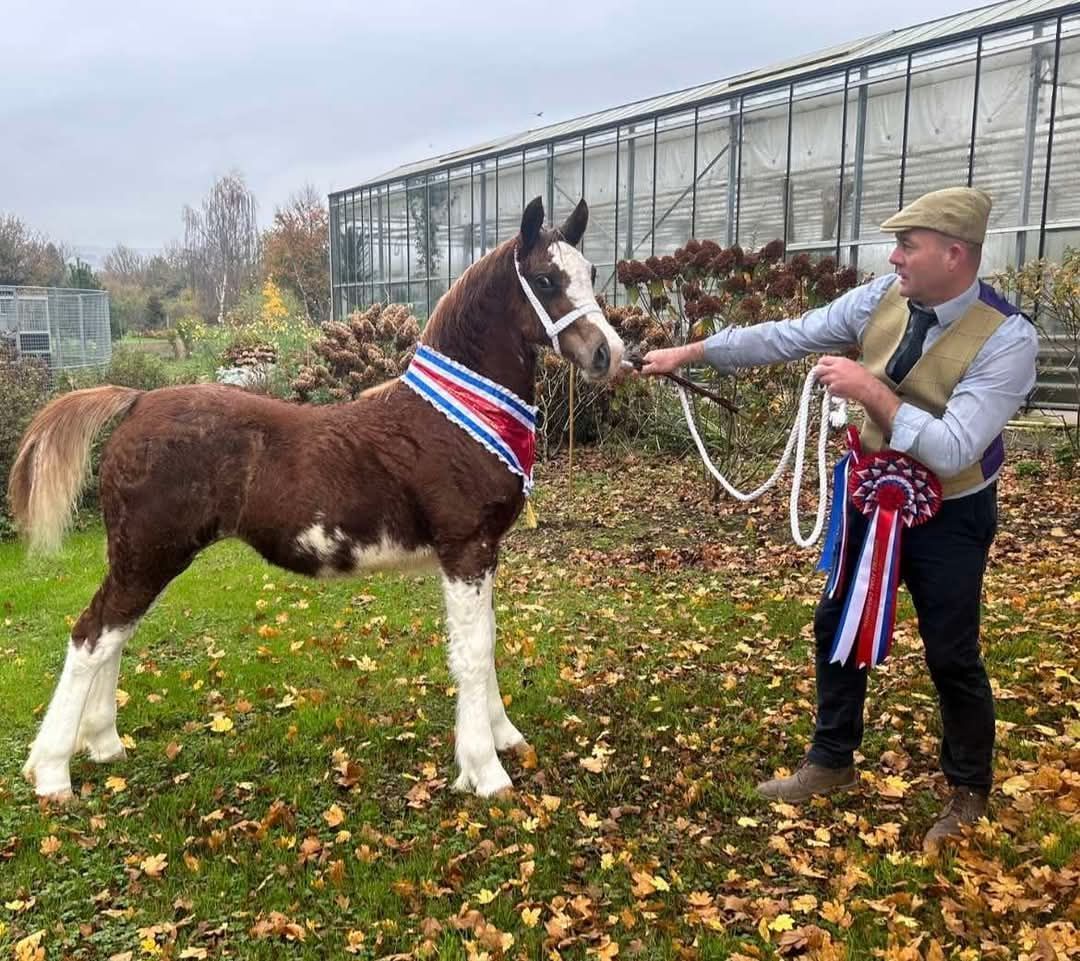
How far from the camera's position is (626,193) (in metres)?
18.8

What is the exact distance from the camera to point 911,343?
300cm

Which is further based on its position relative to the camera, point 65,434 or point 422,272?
point 422,272

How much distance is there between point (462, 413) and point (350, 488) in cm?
57

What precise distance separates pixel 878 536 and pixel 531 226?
180 cm

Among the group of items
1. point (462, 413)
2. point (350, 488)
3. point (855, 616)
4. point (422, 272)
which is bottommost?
point (855, 616)

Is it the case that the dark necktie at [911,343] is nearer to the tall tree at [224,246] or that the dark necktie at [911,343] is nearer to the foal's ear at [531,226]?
the foal's ear at [531,226]

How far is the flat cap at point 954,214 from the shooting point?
2.73 meters

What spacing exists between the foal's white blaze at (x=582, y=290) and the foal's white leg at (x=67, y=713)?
2449 millimetres

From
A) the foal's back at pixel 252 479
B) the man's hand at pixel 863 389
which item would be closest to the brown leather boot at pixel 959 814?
the man's hand at pixel 863 389

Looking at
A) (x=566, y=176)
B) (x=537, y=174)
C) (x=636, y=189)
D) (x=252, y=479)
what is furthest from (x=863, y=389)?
(x=537, y=174)


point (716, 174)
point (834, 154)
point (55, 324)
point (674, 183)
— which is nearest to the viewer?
point (834, 154)

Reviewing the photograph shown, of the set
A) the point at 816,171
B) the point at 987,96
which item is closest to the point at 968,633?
the point at 987,96

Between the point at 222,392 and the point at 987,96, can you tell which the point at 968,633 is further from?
the point at 987,96

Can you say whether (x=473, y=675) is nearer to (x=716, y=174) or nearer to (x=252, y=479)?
(x=252, y=479)
